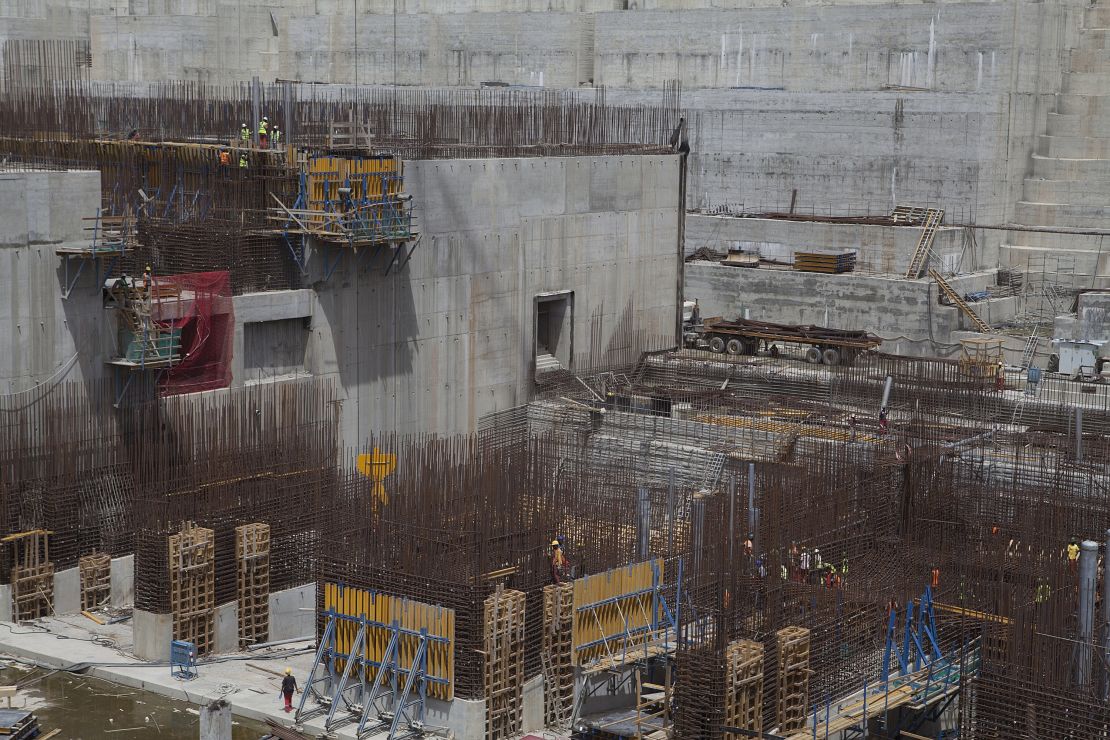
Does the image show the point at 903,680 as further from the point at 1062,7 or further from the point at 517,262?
the point at 1062,7

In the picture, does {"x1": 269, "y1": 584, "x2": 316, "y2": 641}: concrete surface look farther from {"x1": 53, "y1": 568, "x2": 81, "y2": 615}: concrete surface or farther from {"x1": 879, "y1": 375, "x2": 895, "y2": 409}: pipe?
{"x1": 879, "y1": 375, "x2": 895, "y2": 409}: pipe

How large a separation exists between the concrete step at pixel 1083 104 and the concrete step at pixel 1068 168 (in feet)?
6.54

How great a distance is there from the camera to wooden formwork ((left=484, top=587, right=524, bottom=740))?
2341 cm

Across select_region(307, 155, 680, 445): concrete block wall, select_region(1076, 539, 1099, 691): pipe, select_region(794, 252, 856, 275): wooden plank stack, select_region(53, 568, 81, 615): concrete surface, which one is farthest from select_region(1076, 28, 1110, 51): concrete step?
select_region(53, 568, 81, 615): concrete surface

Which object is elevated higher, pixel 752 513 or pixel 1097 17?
pixel 1097 17

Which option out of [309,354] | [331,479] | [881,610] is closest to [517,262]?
[309,354]

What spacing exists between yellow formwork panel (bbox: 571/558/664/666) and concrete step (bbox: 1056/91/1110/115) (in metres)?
38.5

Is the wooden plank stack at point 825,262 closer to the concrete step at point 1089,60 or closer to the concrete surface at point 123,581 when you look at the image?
the concrete step at point 1089,60

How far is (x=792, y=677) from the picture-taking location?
22.7m

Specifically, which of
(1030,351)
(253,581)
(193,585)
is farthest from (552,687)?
(1030,351)

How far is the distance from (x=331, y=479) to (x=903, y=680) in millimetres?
12155

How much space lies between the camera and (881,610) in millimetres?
25125

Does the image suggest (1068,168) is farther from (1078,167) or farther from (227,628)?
(227,628)

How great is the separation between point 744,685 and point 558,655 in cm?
388
